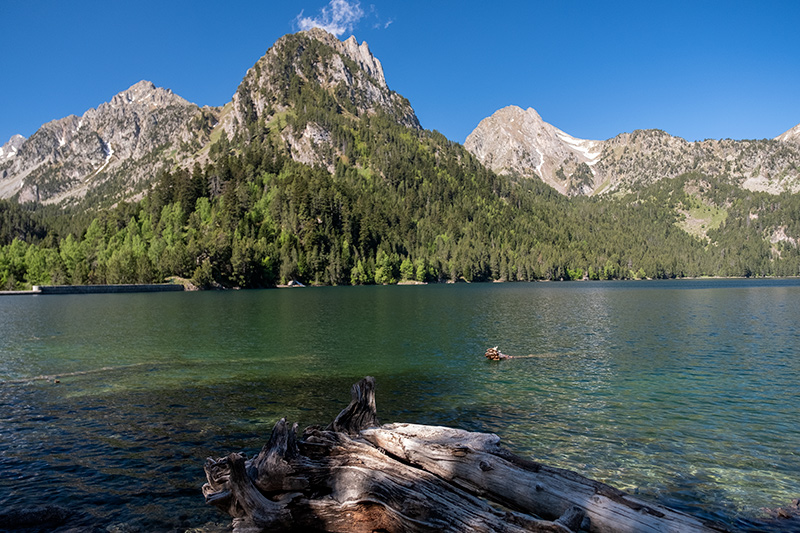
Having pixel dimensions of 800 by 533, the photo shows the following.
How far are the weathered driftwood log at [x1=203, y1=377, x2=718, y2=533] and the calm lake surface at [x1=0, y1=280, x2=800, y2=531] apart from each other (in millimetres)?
3346

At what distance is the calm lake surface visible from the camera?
44.2 feet

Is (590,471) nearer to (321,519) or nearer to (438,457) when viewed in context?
(438,457)

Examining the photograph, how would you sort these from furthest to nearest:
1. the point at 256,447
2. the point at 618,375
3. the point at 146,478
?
the point at 618,375
the point at 256,447
the point at 146,478

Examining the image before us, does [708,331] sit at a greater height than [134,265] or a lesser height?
lesser

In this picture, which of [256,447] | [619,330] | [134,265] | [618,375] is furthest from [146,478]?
[134,265]

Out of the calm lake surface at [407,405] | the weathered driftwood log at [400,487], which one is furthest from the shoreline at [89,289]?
the weathered driftwood log at [400,487]

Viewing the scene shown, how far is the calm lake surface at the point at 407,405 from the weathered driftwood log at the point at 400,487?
335cm

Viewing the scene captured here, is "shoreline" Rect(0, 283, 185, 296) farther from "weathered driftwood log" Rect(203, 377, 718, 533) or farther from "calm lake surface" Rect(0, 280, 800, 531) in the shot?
"weathered driftwood log" Rect(203, 377, 718, 533)

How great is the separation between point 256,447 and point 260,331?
126ft

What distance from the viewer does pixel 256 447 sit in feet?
53.8

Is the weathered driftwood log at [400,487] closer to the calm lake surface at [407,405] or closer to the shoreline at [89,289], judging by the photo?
the calm lake surface at [407,405]

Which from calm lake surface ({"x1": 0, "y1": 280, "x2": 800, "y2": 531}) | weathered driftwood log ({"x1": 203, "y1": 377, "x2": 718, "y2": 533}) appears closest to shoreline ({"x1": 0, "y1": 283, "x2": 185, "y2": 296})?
calm lake surface ({"x1": 0, "y1": 280, "x2": 800, "y2": 531})

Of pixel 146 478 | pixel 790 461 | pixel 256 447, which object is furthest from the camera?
pixel 256 447

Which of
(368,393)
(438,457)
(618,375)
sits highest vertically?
(368,393)
